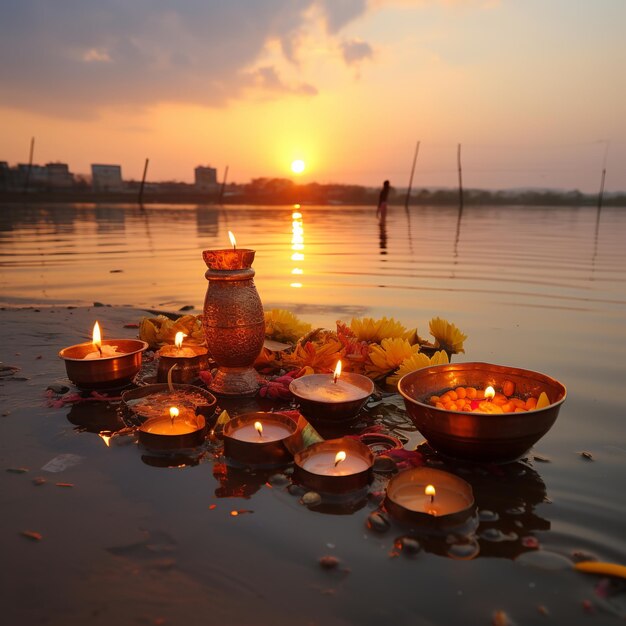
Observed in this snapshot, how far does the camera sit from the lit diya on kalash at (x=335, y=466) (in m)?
2.39

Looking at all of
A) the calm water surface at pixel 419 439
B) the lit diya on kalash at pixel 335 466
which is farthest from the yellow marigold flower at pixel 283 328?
the lit diya on kalash at pixel 335 466

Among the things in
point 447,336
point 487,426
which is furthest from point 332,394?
point 447,336

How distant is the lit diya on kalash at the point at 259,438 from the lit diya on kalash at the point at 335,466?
164mm

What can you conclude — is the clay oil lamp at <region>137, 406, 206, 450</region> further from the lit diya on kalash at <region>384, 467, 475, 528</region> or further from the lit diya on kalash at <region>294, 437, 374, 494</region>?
the lit diya on kalash at <region>384, 467, 475, 528</region>

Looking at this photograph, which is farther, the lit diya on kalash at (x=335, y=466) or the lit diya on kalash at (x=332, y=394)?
the lit diya on kalash at (x=332, y=394)

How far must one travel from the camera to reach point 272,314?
4.81 metres

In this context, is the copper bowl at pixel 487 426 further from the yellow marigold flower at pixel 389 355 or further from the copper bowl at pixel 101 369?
the copper bowl at pixel 101 369

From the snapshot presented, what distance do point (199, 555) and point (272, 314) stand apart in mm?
2965

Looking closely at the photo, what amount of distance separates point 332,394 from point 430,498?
1.09 meters

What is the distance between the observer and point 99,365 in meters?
3.56

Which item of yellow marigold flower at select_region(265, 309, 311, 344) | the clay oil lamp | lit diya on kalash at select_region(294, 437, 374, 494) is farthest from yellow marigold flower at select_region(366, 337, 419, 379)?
the clay oil lamp

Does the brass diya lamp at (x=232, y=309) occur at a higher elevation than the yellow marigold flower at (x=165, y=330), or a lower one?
higher

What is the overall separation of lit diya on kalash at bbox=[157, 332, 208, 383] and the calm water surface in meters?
1.15

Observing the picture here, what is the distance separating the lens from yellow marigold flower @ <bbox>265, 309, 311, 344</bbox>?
15.5 feet
